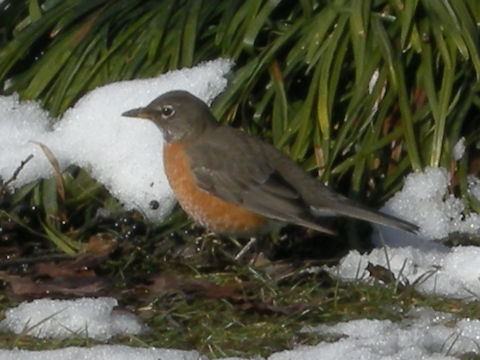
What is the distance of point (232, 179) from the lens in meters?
6.68

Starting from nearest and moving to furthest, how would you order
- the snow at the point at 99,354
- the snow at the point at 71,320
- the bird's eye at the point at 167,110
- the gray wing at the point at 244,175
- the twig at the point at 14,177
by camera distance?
the snow at the point at 99,354, the snow at the point at 71,320, the gray wing at the point at 244,175, the twig at the point at 14,177, the bird's eye at the point at 167,110

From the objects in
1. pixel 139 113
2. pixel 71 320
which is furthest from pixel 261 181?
pixel 71 320

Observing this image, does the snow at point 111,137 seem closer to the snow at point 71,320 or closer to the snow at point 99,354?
the snow at point 71,320

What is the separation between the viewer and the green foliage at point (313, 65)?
7008 mm

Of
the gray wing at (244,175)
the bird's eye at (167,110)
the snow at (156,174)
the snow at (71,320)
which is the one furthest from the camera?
the bird's eye at (167,110)

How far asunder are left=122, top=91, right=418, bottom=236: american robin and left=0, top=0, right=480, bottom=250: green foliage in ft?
Result: 1.00

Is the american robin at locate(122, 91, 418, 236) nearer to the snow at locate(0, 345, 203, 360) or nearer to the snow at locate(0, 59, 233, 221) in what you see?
the snow at locate(0, 59, 233, 221)

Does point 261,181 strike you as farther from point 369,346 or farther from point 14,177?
point 369,346

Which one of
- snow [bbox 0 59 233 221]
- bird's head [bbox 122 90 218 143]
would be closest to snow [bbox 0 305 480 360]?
snow [bbox 0 59 233 221]

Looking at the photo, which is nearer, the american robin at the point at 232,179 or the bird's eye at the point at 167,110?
the american robin at the point at 232,179

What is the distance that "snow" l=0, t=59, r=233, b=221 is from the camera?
7.03m

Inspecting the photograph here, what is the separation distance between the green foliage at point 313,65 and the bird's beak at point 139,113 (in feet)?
1.26

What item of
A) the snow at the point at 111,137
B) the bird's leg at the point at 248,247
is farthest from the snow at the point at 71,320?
the snow at the point at 111,137

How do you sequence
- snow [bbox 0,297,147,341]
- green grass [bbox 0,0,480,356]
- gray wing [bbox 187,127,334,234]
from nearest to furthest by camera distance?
snow [bbox 0,297,147,341] < gray wing [bbox 187,127,334,234] < green grass [bbox 0,0,480,356]
